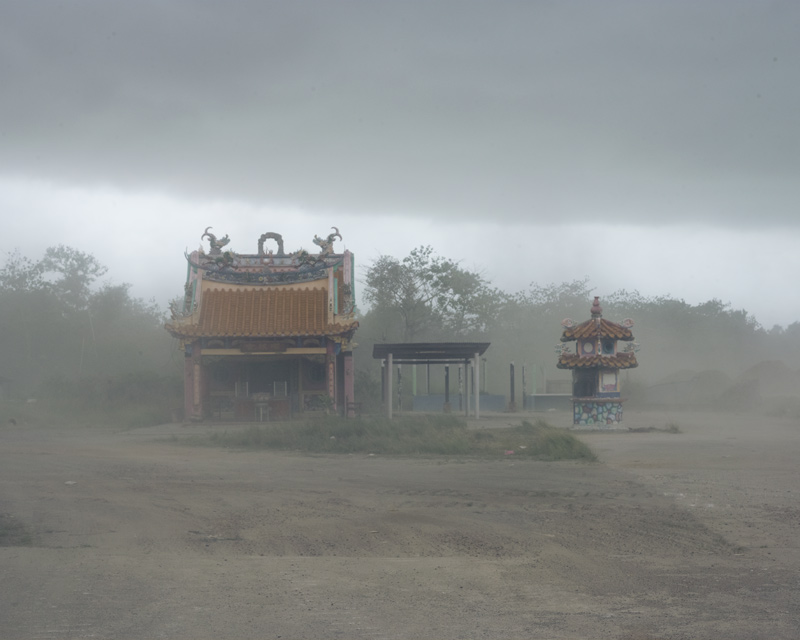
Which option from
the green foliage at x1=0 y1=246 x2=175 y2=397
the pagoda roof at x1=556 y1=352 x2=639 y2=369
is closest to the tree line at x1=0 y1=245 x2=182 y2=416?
the green foliage at x1=0 y1=246 x2=175 y2=397

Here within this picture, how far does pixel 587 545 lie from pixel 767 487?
182 inches

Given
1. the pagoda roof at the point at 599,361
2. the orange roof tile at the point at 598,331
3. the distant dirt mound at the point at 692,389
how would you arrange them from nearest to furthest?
1. the pagoda roof at the point at 599,361
2. the orange roof tile at the point at 598,331
3. the distant dirt mound at the point at 692,389

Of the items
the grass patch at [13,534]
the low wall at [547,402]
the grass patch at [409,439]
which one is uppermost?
the grass patch at [13,534]

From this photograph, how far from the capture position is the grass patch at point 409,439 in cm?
1549

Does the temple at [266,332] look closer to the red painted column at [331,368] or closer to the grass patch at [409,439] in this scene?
the red painted column at [331,368]

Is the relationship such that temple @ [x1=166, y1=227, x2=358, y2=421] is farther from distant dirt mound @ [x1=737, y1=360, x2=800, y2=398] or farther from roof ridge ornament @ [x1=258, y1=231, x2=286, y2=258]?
distant dirt mound @ [x1=737, y1=360, x2=800, y2=398]

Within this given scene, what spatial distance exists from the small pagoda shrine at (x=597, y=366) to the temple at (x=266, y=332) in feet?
25.3

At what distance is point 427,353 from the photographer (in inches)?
1099

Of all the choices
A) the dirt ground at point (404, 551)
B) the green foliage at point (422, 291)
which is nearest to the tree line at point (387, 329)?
the green foliage at point (422, 291)

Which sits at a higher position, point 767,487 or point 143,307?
point 143,307

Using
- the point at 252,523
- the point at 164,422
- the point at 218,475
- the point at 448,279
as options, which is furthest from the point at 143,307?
the point at 252,523

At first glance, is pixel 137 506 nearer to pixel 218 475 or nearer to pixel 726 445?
pixel 218 475

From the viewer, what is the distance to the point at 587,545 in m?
7.76

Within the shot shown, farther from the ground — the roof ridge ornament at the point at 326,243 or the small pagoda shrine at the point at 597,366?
the roof ridge ornament at the point at 326,243
